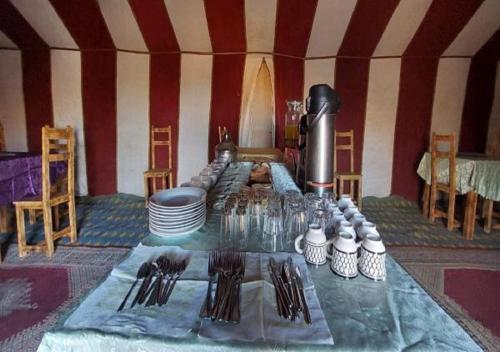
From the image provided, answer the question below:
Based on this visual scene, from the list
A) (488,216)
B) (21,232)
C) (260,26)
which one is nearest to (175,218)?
(21,232)

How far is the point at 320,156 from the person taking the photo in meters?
1.16

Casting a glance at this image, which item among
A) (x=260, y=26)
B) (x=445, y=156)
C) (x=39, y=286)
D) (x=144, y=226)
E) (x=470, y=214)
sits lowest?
(x=39, y=286)

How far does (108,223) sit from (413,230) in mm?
3315

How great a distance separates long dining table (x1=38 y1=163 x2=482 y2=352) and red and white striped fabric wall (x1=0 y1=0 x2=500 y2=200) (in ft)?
10.4

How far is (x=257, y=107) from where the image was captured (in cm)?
372

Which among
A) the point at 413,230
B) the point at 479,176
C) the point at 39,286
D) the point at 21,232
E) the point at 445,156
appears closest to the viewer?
the point at 39,286

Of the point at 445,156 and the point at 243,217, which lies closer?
the point at 243,217

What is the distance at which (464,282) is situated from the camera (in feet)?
6.26

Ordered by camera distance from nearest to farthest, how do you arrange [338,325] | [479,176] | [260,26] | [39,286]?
[338,325], [39,286], [479,176], [260,26]

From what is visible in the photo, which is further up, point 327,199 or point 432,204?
point 327,199

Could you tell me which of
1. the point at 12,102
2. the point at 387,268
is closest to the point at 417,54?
the point at 387,268

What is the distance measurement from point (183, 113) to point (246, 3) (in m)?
1.61

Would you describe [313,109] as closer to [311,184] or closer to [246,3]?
[311,184]

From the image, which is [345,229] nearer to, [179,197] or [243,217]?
[243,217]
